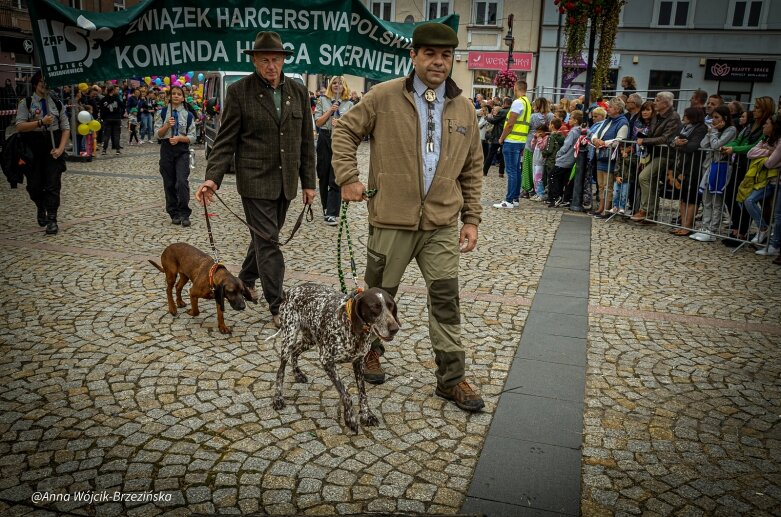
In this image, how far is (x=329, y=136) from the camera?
9.34m

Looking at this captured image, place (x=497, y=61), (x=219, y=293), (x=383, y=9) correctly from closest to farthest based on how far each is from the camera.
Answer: (x=219, y=293)
(x=497, y=61)
(x=383, y=9)

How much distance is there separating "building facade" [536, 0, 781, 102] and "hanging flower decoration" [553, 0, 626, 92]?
19.4m

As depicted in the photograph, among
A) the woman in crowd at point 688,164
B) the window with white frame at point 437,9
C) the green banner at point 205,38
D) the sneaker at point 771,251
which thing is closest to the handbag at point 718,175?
the woman in crowd at point 688,164

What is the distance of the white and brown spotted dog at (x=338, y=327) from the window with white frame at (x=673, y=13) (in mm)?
34133

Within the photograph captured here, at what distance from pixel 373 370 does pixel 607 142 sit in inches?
322

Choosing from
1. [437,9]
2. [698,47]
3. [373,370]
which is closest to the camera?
[373,370]

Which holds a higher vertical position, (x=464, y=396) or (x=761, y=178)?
(x=761, y=178)

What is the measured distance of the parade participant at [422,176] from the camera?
378cm

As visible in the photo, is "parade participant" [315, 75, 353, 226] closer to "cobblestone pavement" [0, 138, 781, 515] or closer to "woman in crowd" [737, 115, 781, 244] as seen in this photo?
"cobblestone pavement" [0, 138, 781, 515]

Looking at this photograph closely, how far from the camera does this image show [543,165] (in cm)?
1277

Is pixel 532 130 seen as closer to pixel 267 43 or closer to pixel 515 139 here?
pixel 515 139

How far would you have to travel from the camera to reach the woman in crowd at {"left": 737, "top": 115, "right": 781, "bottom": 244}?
8367mm

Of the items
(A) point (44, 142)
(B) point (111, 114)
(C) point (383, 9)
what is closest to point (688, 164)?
(A) point (44, 142)

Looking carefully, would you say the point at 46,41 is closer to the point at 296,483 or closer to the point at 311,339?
the point at 311,339
